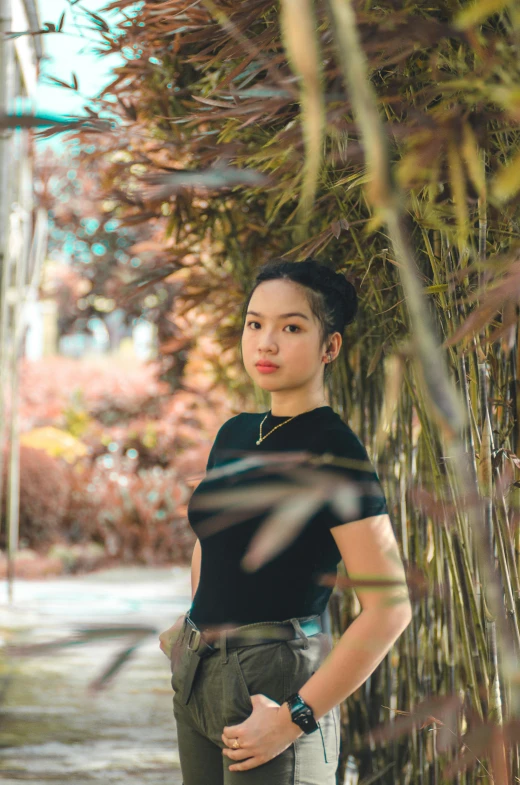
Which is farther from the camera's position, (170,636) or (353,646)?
(170,636)

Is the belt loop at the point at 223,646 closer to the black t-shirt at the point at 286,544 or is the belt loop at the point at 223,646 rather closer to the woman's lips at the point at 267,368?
the black t-shirt at the point at 286,544

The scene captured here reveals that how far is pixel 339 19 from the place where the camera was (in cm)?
48

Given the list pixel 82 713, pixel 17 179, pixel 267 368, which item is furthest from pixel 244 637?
pixel 17 179

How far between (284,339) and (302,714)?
533 millimetres

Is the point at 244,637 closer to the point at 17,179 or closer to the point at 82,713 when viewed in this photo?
the point at 82,713

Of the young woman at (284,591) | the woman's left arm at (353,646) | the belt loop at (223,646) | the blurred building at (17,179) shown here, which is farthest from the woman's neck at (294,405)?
the blurred building at (17,179)

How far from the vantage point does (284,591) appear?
47.8 inches

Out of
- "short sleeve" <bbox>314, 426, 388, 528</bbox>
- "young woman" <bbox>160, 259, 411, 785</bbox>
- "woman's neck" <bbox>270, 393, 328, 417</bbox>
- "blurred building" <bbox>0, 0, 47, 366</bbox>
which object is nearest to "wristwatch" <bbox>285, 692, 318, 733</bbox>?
"young woman" <bbox>160, 259, 411, 785</bbox>

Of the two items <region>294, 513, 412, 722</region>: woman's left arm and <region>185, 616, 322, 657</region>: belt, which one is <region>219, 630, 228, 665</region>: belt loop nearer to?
<region>185, 616, 322, 657</region>: belt

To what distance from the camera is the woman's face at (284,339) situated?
4.14ft

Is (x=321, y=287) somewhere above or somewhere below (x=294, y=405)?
above

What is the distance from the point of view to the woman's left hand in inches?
44.3

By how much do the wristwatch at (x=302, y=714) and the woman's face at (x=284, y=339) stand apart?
45cm

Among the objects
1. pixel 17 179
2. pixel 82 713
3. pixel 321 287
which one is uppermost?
pixel 17 179
